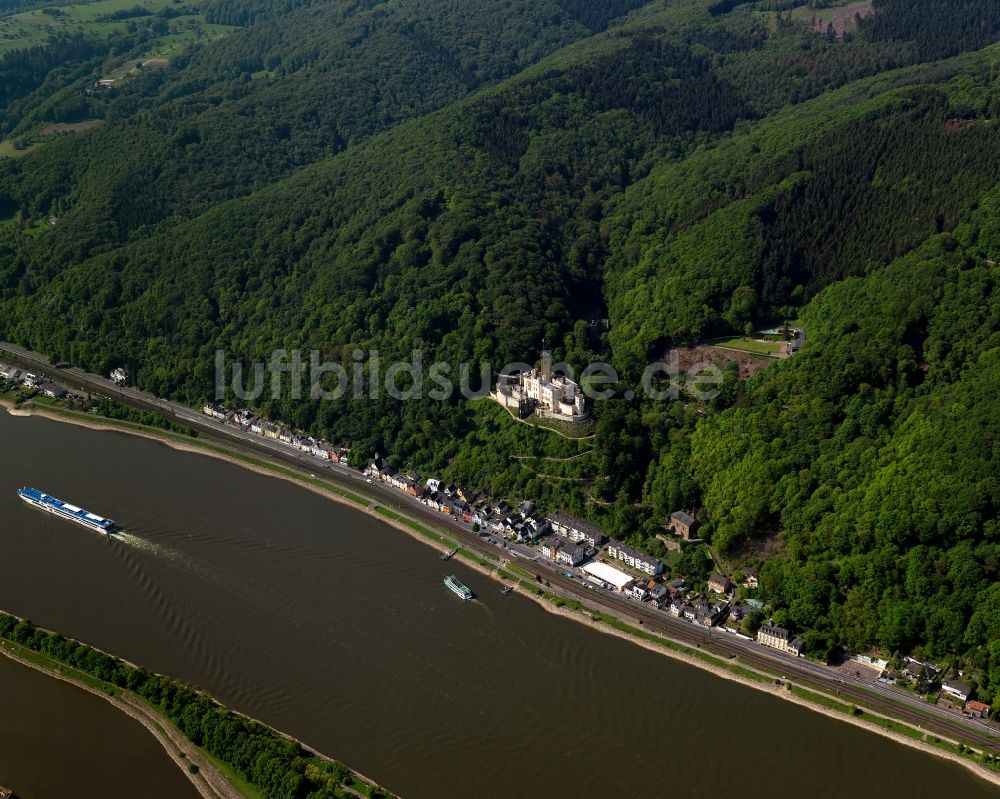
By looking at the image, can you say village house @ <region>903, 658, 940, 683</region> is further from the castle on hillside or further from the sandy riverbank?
the sandy riverbank

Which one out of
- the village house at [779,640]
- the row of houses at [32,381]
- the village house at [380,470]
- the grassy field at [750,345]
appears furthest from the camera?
the row of houses at [32,381]

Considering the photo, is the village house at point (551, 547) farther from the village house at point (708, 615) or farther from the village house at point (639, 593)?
the village house at point (708, 615)

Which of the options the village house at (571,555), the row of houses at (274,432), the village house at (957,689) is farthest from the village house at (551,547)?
the village house at (957,689)

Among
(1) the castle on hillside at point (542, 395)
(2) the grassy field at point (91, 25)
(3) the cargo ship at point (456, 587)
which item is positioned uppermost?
(2) the grassy field at point (91, 25)

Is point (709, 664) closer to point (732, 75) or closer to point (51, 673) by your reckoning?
point (51, 673)

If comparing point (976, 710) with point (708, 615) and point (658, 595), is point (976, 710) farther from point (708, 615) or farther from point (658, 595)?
point (658, 595)

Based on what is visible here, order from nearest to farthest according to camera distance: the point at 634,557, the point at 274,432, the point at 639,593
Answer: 1. the point at 639,593
2. the point at 634,557
3. the point at 274,432

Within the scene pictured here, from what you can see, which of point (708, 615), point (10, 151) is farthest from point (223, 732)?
point (10, 151)
